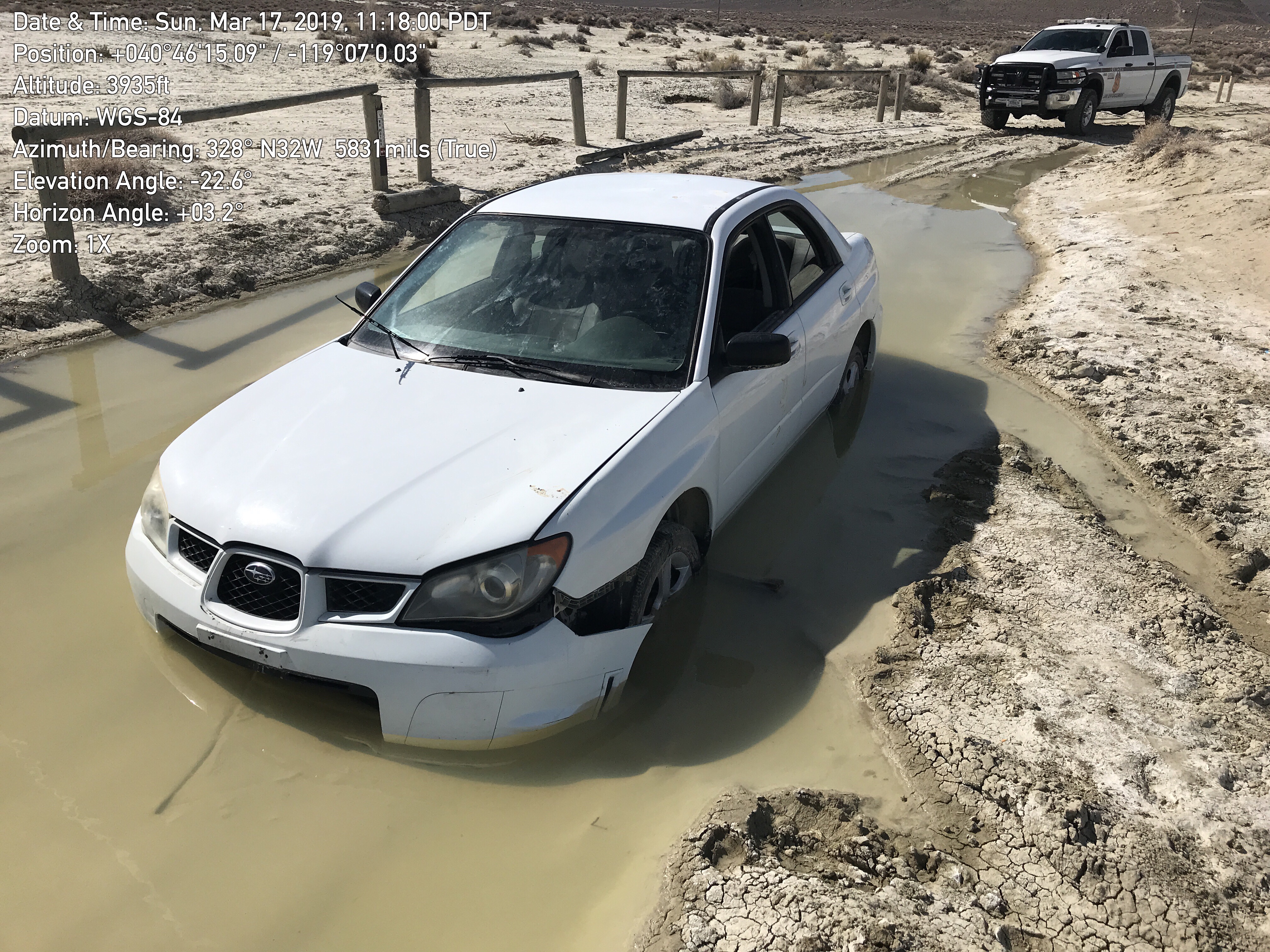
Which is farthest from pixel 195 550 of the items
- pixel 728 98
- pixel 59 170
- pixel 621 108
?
pixel 728 98

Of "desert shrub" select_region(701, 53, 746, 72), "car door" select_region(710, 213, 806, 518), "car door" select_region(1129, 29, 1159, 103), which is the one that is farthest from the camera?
"desert shrub" select_region(701, 53, 746, 72)

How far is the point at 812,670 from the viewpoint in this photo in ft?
12.6

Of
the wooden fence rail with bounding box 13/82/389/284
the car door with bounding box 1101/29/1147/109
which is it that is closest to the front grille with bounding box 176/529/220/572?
the wooden fence rail with bounding box 13/82/389/284

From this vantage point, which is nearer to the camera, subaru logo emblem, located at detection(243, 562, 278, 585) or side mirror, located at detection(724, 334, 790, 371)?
subaru logo emblem, located at detection(243, 562, 278, 585)

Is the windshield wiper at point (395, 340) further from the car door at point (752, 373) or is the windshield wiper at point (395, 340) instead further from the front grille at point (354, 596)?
the front grille at point (354, 596)

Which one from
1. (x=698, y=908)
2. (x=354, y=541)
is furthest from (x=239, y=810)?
(x=698, y=908)

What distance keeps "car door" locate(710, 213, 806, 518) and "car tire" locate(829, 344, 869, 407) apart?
40.0 inches

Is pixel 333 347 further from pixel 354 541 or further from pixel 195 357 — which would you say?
pixel 195 357

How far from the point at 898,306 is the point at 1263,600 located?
471cm

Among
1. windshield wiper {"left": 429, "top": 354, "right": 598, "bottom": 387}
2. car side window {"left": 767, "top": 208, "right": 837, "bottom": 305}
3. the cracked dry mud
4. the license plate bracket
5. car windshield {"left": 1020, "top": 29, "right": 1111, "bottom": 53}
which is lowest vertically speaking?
the cracked dry mud

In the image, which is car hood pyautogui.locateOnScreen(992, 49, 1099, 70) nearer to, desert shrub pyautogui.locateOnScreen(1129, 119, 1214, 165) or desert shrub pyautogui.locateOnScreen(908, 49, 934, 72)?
desert shrub pyautogui.locateOnScreen(1129, 119, 1214, 165)

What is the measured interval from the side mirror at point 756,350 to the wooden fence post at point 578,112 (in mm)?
12123

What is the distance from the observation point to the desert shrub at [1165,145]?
556 inches

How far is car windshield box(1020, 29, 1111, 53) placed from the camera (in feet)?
65.7
